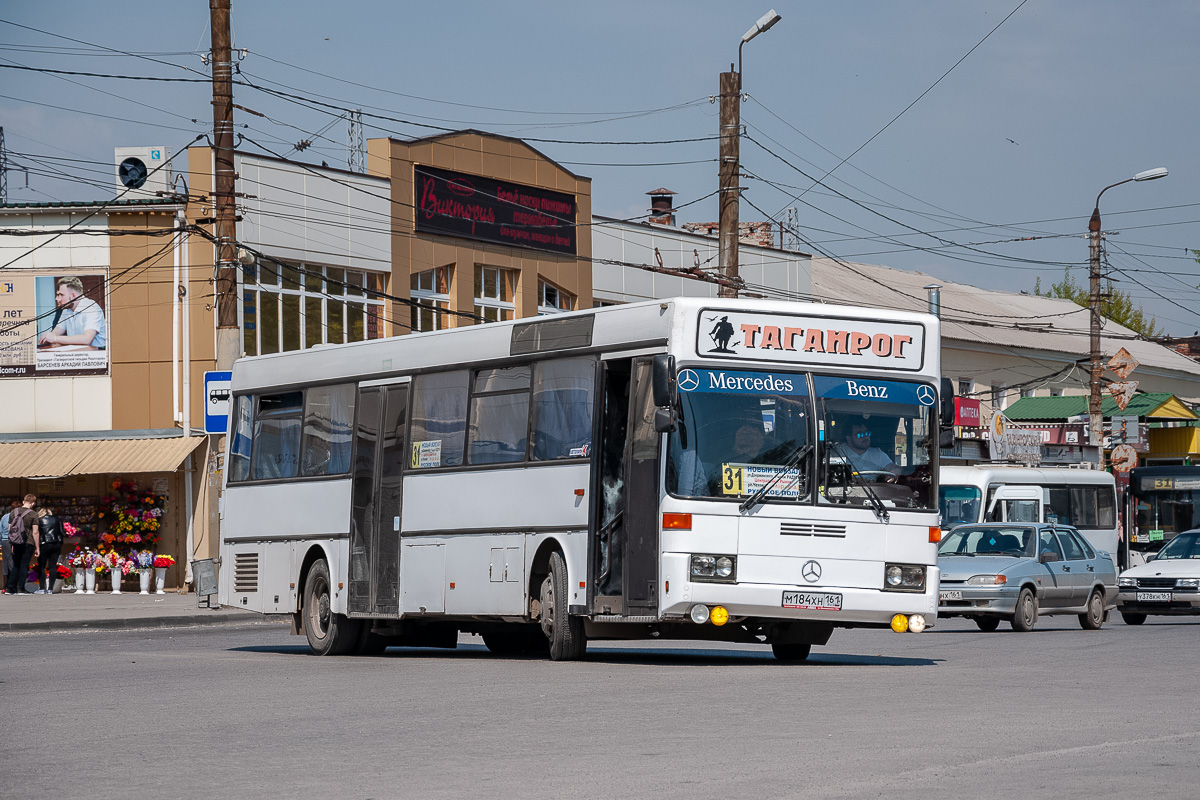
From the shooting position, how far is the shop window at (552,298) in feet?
141

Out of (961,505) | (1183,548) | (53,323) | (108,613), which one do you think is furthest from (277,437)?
(961,505)

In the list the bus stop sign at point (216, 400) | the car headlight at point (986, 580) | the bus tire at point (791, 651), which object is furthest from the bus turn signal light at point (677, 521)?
the bus stop sign at point (216, 400)

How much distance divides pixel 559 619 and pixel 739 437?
2431 mm

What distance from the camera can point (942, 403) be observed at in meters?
15.4

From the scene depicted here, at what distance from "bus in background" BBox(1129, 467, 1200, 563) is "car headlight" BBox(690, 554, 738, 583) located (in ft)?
103

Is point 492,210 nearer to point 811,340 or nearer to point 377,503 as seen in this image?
point 377,503

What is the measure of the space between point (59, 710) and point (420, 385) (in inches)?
258

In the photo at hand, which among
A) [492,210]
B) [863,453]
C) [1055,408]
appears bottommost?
[863,453]

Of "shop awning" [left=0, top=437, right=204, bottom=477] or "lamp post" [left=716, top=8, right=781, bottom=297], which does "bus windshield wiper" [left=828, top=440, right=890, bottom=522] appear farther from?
"shop awning" [left=0, top=437, right=204, bottom=477]

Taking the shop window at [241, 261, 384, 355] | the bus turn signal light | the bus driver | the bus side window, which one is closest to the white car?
the bus driver

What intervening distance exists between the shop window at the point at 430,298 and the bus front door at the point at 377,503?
68.2 feet

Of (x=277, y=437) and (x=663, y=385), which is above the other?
(x=663, y=385)

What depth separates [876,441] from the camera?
49.8 feet

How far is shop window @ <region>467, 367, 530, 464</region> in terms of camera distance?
53.9 ft
